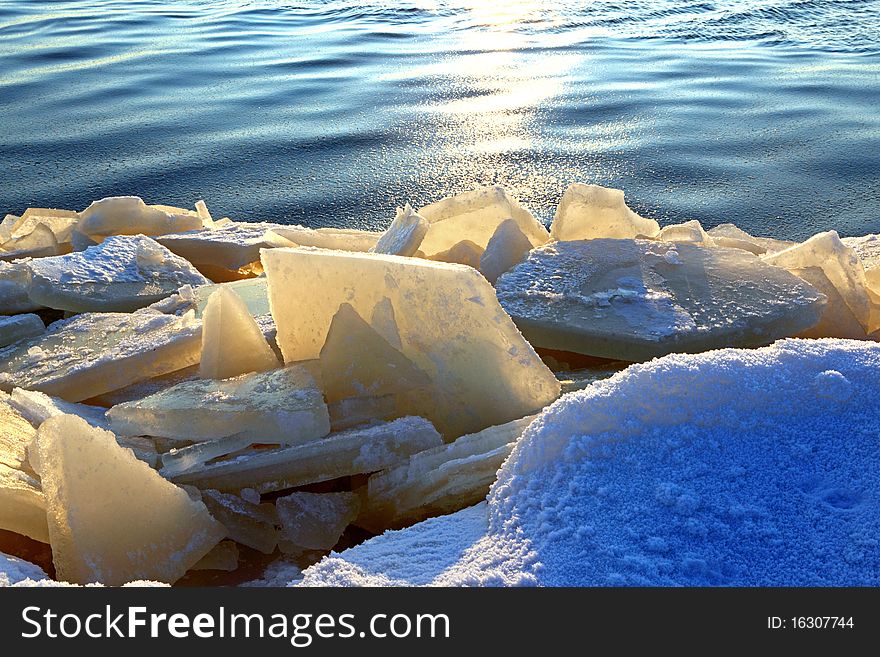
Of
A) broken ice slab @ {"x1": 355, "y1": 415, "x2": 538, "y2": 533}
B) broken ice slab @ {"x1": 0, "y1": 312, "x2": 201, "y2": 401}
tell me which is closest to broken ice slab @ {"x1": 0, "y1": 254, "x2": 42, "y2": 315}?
broken ice slab @ {"x1": 0, "y1": 312, "x2": 201, "y2": 401}

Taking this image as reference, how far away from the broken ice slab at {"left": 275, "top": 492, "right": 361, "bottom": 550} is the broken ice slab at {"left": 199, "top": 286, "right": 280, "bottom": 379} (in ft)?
1.06

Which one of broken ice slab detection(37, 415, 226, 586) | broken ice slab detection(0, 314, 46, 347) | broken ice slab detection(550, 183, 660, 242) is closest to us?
broken ice slab detection(37, 415, 226, 586)

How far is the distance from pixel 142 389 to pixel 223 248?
0.76m

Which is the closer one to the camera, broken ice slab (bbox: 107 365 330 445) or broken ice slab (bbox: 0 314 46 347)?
broken ice slab (bbox: 107 365 330 445)

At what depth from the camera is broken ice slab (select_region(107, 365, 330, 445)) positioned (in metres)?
1.25

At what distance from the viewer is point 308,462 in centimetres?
121

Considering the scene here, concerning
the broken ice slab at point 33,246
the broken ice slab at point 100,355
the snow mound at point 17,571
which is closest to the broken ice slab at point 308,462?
the snow mound at point 17,571

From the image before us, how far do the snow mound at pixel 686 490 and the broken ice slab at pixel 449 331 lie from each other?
261mm

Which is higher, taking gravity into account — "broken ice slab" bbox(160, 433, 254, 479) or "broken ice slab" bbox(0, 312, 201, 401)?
"broken ice slab" bbox(0, 312, 201, 401)

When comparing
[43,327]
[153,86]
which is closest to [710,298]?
[43,327]

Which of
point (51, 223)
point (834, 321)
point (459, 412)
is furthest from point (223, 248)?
point (834, 321)

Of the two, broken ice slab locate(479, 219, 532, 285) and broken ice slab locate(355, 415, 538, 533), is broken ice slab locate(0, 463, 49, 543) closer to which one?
broken ice slab locate(355, 415, 538, 533)
